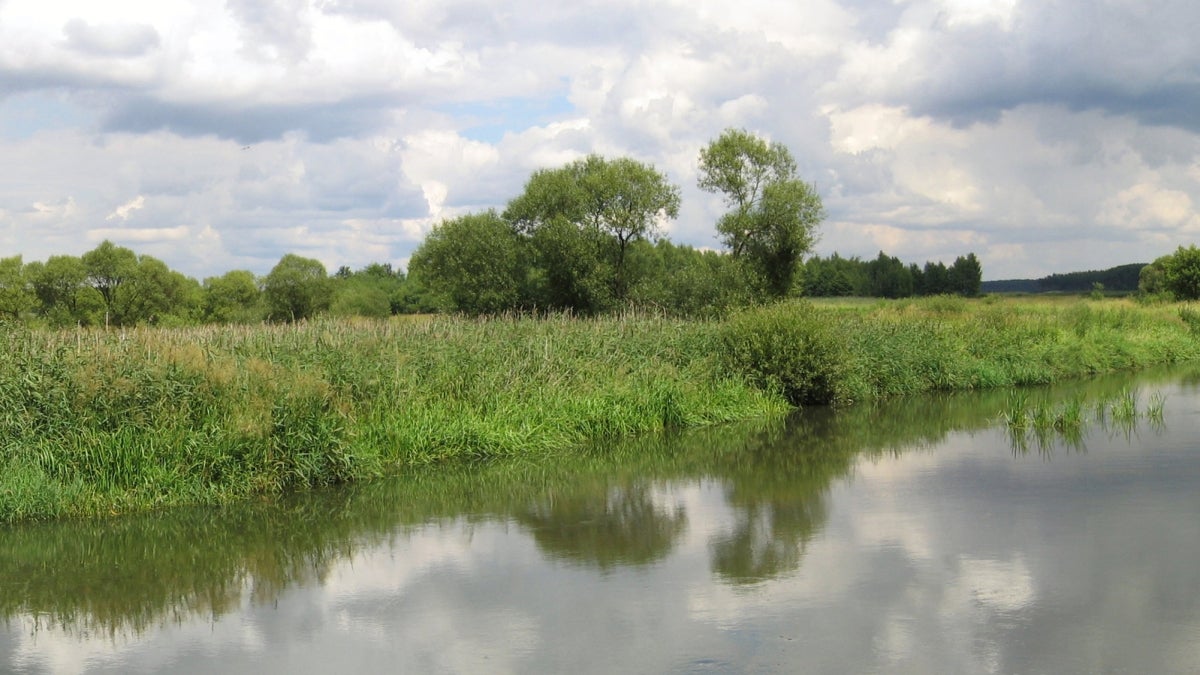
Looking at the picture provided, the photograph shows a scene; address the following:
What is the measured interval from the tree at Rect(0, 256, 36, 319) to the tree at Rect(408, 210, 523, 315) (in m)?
22.3

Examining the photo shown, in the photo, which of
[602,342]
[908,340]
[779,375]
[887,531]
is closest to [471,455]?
[602,342]

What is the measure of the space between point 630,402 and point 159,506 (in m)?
9.55

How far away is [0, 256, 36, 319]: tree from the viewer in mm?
55219

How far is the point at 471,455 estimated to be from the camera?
1695 centimetres

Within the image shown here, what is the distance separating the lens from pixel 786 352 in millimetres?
23547

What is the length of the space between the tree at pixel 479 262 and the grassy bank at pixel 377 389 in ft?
93.5

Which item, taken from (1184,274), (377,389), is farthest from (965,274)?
(377,389)

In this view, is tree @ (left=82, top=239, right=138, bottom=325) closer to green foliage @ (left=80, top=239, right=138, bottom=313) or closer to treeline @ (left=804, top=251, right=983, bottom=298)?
green foliage @ (left=80, top=239, right=138, bottom=313)

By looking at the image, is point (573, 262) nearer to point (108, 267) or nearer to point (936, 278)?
point (108, 267)

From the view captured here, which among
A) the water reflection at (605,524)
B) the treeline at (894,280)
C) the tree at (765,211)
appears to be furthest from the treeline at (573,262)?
the treeline at (894,280)

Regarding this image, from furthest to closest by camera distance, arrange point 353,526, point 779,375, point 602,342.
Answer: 1. point 779,375
2. point 602,342
3. point 353,526

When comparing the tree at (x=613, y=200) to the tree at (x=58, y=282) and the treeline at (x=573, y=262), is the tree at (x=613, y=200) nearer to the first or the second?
the treeline at (x=573, y=262)

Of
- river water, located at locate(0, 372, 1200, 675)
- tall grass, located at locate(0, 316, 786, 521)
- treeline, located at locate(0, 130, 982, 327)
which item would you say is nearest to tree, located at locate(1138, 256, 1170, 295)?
treeline, located at locate(0, 130, 982, 327)

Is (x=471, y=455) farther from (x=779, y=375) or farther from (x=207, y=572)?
(x=779, y=375)
